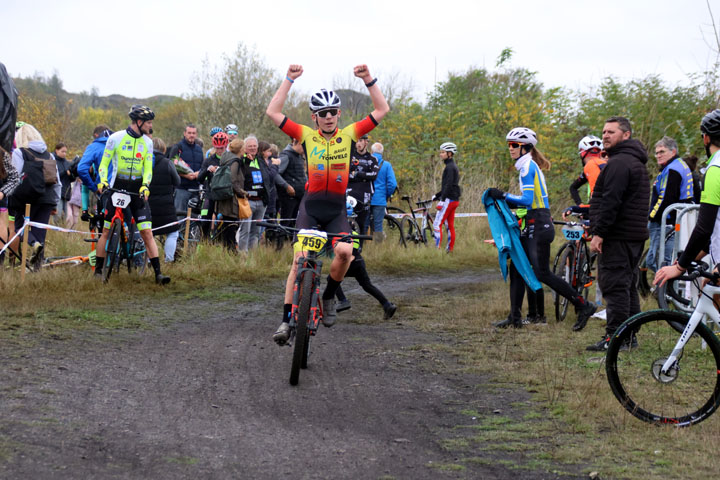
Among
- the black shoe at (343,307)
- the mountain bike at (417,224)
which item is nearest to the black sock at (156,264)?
the black shoe at (343,307)

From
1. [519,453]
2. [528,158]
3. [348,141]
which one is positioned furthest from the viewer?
[528,158]

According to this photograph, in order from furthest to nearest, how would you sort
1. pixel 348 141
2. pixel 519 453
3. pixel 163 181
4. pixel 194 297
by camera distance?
pixel 163 181, pixel 194 297, pixel 348 141, pixel 519 453

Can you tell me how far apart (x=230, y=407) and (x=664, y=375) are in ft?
10.1

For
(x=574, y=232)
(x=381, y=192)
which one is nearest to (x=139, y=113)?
(x=574, y=232)

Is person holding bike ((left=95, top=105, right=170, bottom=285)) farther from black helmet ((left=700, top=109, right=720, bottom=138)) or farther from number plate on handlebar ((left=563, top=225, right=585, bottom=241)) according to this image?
black helmet ((left=700, top=109, right=720, bottom=138))

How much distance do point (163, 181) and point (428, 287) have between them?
4801 mm

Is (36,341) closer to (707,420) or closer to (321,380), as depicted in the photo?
(321,380)

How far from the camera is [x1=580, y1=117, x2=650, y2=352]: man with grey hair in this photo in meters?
7.39

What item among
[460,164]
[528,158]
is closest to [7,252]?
[528,158]

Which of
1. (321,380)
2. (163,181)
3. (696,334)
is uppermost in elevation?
(163,181)

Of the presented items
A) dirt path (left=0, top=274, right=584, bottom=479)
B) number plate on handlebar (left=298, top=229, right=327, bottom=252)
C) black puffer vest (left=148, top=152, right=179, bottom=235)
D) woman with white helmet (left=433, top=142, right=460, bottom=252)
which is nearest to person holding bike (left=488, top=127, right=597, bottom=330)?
dirt path (left=0, top=274, right=584, bottom=479)

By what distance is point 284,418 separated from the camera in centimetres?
540

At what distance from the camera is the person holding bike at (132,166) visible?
1066cm

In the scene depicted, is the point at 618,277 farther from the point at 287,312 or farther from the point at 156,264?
the point at 156,264
